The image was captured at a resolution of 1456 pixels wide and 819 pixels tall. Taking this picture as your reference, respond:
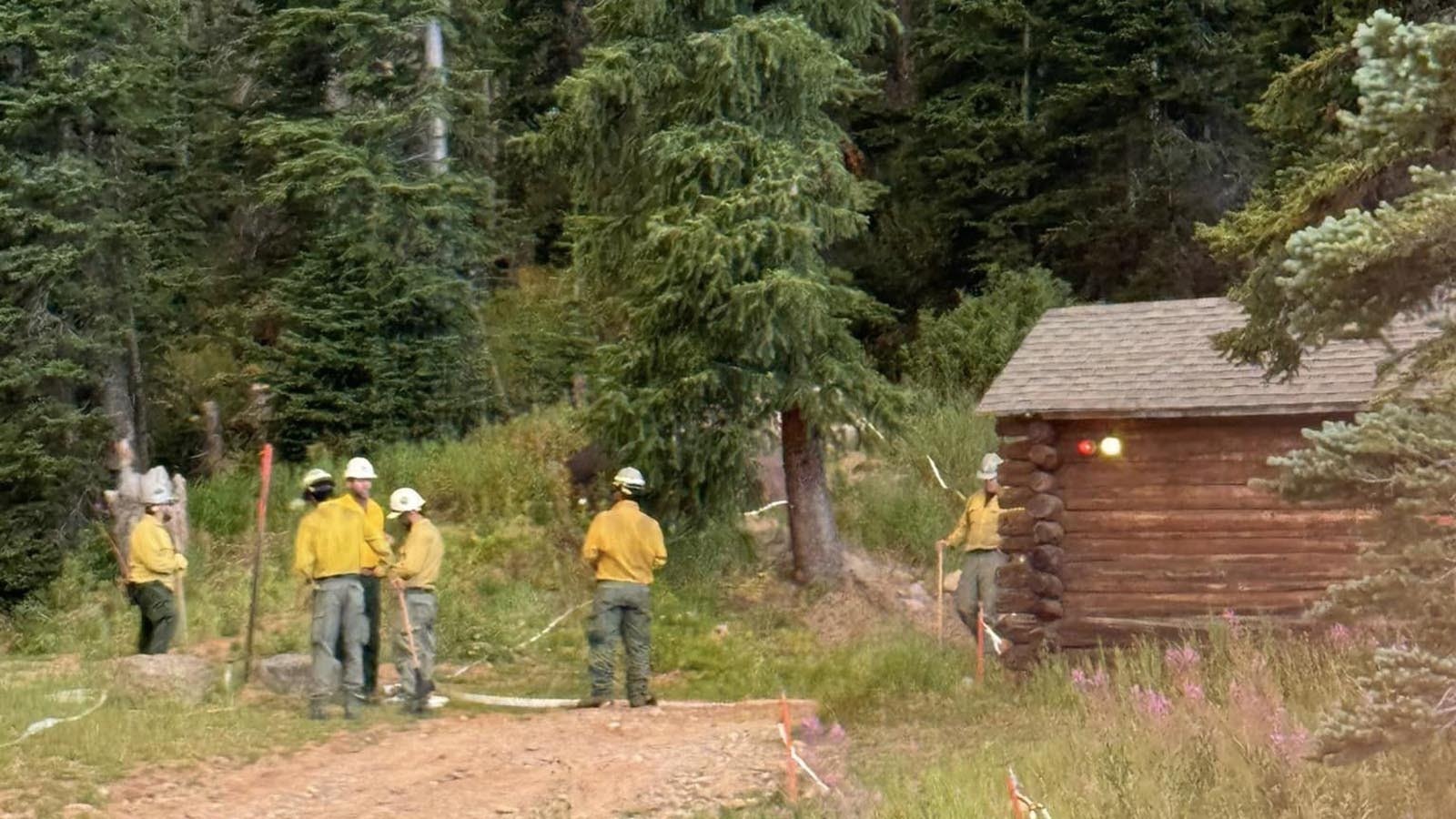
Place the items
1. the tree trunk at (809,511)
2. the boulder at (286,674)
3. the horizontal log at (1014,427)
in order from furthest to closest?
the tree trunk at (809,511) → the horizontal log at (1014,427) → the boulder at (286,674)

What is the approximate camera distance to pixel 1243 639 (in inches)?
563

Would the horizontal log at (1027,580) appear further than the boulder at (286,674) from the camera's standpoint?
Yes

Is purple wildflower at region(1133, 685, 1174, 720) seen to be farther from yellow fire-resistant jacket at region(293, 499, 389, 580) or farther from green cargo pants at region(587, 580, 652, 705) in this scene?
yellow fire-resistant jacket at region(293, 499, 389, 580)

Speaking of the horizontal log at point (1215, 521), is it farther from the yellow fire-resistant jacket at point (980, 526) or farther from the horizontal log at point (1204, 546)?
the yellow fire-resistant jacket at point (980, 526)

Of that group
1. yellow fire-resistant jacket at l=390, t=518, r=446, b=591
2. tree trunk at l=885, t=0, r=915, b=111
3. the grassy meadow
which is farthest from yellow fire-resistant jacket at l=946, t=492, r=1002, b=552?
tree trunk at l=885, t=0, r=915, b=111

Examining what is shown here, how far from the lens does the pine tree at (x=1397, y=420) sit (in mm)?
7605

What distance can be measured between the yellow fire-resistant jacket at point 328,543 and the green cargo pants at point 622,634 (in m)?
2.05

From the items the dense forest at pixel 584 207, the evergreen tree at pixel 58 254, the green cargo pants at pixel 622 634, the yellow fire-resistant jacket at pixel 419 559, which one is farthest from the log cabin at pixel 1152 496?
the evergreen tree at pixel 58 254

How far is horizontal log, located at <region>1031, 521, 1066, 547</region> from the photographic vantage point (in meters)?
16.8

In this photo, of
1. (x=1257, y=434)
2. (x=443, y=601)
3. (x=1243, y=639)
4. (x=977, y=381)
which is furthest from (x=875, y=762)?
(x=977, y=381)

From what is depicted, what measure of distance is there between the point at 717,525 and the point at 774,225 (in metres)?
4.19

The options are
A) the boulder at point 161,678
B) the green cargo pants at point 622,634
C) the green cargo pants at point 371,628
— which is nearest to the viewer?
the boulder at point 161,678

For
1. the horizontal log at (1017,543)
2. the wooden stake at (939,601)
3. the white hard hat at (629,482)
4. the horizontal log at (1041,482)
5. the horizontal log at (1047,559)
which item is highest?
the white hard hat at (629,482)

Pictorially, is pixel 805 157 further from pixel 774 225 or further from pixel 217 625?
pixel 217 625
